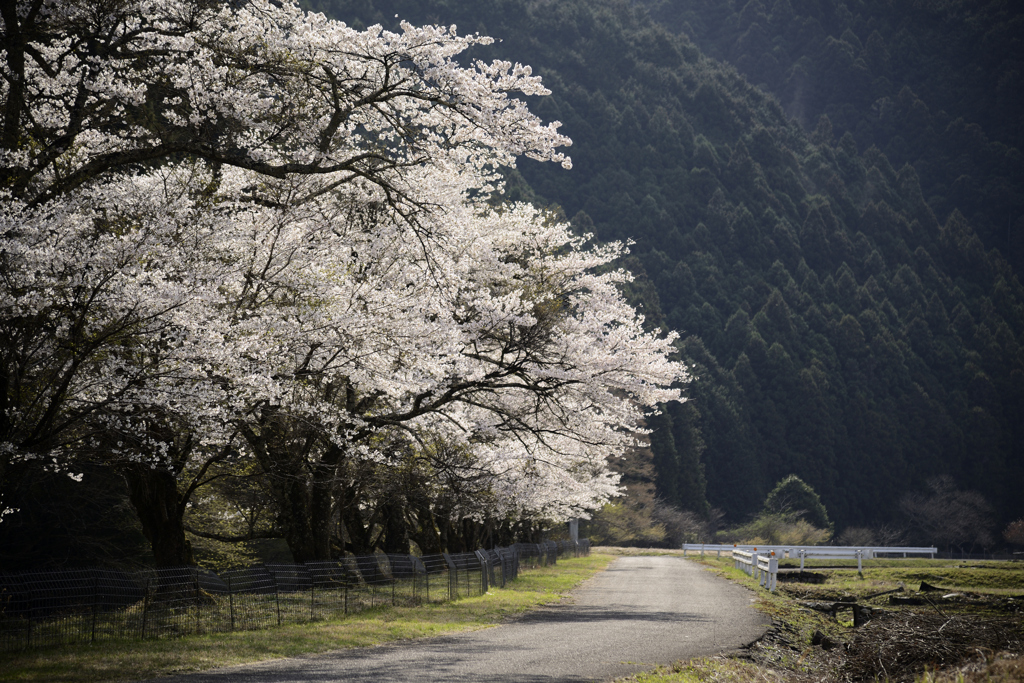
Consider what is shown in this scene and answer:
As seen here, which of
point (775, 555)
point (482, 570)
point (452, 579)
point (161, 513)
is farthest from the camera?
point (775, 555)

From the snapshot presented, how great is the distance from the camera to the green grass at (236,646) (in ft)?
29.2

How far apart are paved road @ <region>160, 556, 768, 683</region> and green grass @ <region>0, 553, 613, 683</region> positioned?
48 cm

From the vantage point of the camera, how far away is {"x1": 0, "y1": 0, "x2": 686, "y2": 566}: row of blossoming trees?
31.9 feet

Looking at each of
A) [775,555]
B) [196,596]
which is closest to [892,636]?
[196,596]

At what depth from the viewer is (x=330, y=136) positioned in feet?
39.6

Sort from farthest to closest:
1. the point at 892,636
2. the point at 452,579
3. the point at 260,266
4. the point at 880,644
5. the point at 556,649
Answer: the point at 452,579 < the point at 260,266 < the point at 892,636 < the point at 880,644 < the point at 556,649

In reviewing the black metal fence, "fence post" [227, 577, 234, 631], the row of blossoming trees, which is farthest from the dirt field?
"fence post" [227, 577, 234, 631]

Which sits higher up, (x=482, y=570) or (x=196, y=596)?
(x=196, y=596)

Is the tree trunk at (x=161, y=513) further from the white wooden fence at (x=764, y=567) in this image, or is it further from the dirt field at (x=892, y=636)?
the white wooden fence at (x=764, y=567)

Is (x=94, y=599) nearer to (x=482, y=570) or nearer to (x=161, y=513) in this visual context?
(x=161, y=513)

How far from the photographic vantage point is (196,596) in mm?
12828

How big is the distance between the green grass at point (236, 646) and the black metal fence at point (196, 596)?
1.14ft

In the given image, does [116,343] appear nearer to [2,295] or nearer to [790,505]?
[2,295]

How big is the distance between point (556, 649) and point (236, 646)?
13.9 feet
